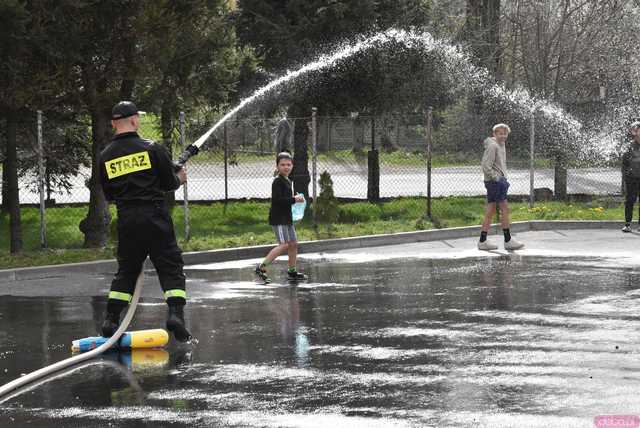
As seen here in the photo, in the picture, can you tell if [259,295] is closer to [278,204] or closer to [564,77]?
[278,204]

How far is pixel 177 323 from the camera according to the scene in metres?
9.20

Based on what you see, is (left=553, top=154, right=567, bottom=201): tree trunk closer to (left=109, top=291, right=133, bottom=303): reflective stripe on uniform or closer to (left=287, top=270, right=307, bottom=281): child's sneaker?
(left=287, top=270, right=307, bottom=281): child's sneaker

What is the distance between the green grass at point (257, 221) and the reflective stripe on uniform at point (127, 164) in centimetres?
618

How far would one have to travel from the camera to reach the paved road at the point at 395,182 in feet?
86.0

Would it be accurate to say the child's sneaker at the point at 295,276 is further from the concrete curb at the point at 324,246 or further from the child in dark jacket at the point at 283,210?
the concrete curb at the point at 324,246

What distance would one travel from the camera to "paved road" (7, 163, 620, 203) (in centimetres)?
2620

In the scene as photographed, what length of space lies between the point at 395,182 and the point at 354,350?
20921mm

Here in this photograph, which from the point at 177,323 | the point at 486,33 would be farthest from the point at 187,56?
the point at 486,33

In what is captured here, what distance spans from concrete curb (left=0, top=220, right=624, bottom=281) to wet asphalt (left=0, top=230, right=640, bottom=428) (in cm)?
41

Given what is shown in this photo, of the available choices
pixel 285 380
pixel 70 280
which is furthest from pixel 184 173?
pixel 70 280

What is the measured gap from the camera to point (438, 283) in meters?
12.9

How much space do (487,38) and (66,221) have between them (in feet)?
36.1

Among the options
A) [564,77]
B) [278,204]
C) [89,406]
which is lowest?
[89,406]

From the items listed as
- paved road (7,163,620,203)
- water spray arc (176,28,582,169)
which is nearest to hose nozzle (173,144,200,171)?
water spray arc (176,28,582,169)
